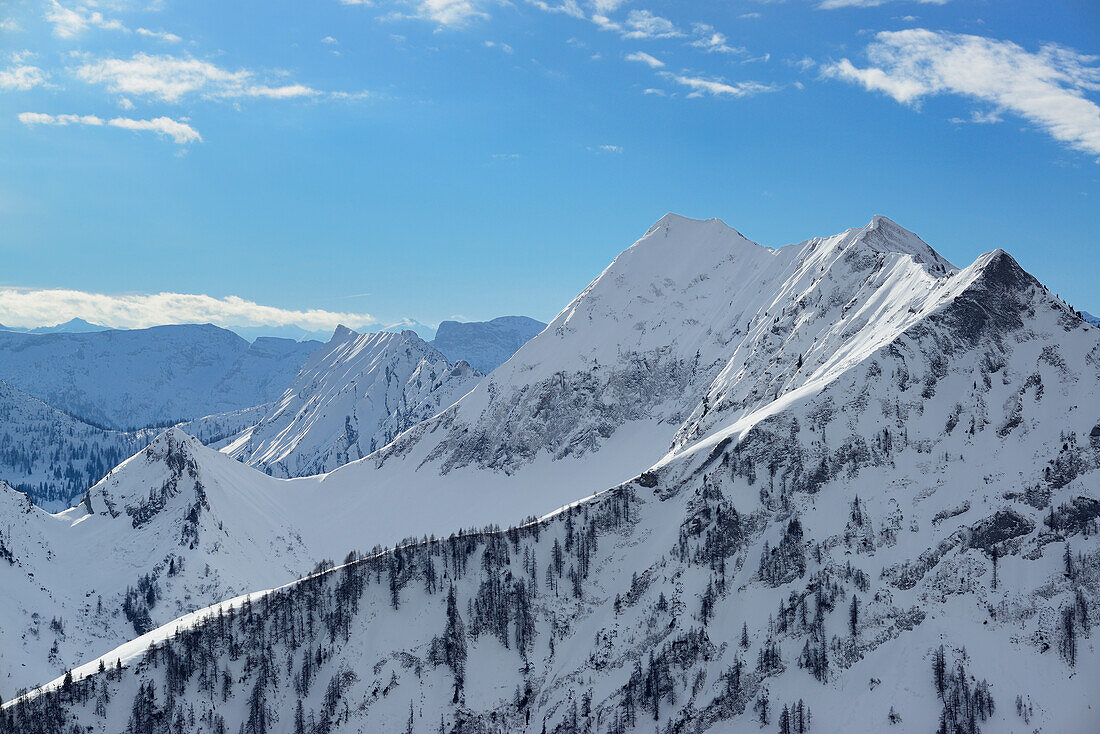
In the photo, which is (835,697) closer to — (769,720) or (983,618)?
(769,720)

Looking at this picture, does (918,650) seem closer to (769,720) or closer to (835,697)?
(835,697)

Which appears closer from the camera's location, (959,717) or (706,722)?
(959,717)

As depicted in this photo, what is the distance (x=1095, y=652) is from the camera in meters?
187

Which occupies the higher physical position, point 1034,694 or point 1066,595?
point 1066,595

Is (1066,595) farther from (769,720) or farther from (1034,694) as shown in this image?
(769,720)

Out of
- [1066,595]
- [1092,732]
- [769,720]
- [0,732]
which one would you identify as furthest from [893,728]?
[0,732]

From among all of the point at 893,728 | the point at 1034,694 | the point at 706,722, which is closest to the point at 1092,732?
the point at 1034,694

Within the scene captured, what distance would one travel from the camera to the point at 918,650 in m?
196

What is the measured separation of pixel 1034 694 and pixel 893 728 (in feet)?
100

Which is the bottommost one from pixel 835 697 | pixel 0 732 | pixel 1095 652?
pixel 0 732

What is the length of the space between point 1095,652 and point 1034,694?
54.3 ft

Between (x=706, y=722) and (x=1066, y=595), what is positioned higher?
(x=1066, y=595)

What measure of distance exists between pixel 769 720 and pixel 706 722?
13950 mm

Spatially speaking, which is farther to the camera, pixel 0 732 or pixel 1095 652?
pixel 0 732
